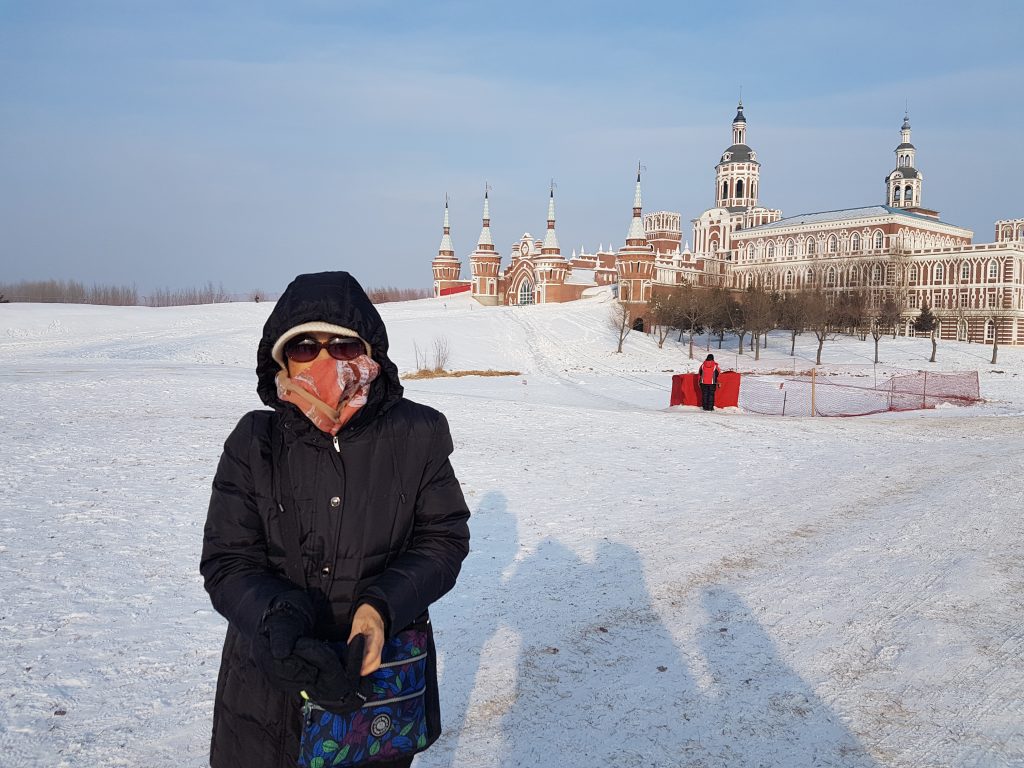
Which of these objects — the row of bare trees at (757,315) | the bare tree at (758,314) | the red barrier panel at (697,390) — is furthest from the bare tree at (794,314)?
the red barrier panel at (697,390)

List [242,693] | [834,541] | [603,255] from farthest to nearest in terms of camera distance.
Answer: [603,255] → [834,541] → [242,693]

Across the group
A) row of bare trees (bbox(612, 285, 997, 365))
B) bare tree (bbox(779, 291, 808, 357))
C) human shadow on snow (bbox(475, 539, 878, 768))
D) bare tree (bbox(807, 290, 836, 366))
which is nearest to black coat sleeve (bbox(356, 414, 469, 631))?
human shadow on snow (bbox(475, 539, 878, 768))

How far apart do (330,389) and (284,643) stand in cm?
82

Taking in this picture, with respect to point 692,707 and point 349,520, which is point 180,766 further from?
point 692,707

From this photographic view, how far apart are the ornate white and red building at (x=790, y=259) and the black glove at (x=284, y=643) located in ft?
215

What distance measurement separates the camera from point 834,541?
7.94 meters

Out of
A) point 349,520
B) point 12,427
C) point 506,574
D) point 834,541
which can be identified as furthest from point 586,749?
point 12,427

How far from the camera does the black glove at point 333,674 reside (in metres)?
2.06

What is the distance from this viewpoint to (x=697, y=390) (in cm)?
2120

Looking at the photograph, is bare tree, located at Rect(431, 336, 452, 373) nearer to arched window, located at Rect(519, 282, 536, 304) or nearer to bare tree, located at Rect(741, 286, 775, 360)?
bare tree, located at Rect(741, 286, 775, 360)

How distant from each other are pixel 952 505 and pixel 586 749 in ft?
24.5

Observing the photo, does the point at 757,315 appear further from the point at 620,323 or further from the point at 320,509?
the point at 320,509

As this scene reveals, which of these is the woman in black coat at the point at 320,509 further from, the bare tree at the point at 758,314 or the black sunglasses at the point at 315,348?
the bare tree at the point at 758,314

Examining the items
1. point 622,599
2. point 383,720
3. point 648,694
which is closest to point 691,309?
point 622,599
